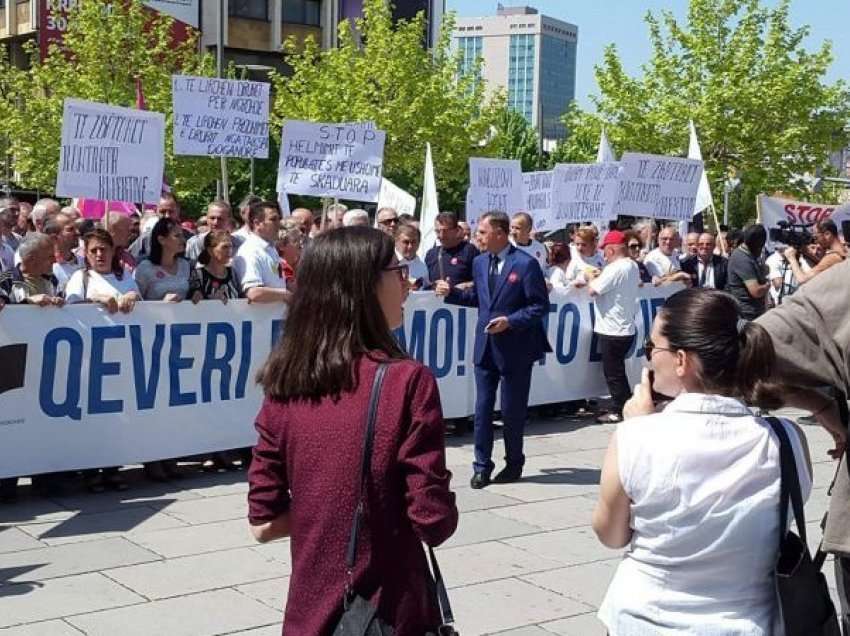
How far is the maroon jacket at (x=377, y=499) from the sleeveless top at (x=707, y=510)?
440mm

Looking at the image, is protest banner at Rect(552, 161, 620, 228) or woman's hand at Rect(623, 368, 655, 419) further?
protest banner at Rect(552, 161, 620, 228)

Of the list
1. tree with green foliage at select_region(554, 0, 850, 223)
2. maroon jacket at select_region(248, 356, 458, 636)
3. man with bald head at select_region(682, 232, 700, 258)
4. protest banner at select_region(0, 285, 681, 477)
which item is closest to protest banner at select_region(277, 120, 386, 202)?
protest banner at select_region(0, 285, 681, 477)

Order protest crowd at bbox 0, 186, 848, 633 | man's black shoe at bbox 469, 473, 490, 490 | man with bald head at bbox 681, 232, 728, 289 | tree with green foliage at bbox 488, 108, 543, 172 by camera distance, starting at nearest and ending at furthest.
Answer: protest crowd at bbox 0, 186, 848, 633 → man's black shoe at bbox 469, 473, 490, 490 → man with bald head at bbox 681, 232, 728, 289 → tree with green foliage at bbox 488, 108, 543, 172

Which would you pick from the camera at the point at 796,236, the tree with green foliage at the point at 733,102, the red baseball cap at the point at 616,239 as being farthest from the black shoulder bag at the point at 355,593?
the tree with green foliage at the point at 733,102

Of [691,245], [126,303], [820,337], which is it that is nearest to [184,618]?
[126,303]

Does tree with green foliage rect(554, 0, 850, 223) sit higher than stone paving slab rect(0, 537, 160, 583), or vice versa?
tree with green foliage rect(554, 0, 850, 223)

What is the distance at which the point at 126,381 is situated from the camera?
8180 millimetres

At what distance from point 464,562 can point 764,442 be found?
152 inches

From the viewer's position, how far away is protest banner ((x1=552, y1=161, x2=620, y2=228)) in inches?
522

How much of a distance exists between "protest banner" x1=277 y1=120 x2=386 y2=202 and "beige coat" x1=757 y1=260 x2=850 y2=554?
8920 millimetres

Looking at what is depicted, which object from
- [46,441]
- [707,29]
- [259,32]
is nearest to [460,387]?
[46,441]

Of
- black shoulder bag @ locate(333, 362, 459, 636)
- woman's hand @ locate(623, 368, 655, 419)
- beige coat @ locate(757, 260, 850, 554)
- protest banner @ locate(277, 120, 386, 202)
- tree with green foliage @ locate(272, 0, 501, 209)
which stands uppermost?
tree with green foliage @ locate(272, 0, 501, 209)

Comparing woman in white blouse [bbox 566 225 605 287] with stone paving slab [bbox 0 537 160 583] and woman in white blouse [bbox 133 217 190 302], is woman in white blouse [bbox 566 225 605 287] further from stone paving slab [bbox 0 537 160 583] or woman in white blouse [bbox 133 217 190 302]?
stone paving slab [bbox 0 537 160 583]

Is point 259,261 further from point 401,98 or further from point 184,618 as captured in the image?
point 401,98
